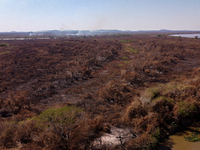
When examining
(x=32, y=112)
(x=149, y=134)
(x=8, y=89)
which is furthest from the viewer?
(x=8, y=89)

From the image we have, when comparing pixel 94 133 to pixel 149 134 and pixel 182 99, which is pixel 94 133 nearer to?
pixel 149 134

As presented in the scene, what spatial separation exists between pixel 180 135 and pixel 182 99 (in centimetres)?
276

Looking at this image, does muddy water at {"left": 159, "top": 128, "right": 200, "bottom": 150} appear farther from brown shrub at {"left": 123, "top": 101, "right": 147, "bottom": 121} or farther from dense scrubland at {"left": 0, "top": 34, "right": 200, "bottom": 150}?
brown shrub at {"left": 123, "top": 101, "right": 147, "bottom": 121}

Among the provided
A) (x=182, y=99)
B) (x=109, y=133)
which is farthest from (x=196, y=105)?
(x=109, y=133)

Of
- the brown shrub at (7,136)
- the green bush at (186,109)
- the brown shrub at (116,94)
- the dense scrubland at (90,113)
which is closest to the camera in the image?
the brown shrub at (7,136)

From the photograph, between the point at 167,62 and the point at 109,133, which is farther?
the point at 167,62

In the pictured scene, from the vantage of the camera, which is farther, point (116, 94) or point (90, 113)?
point (116, 94)

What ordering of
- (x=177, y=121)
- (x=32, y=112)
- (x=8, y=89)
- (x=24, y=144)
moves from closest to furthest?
(x=24, y=144) < (x=177, y=121) < (x=32, y=112) < (x=8, y=89)

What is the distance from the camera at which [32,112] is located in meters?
9.71

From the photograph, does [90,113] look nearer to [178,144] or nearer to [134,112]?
[134,112]

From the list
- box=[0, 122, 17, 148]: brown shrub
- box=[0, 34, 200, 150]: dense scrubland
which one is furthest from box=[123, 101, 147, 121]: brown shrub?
box=[0, 122, 17, 148]: brown shrub

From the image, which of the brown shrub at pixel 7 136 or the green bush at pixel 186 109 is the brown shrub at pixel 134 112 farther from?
the brown shrub at pixel 7 136

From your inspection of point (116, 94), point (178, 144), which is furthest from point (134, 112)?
point (116, 94)

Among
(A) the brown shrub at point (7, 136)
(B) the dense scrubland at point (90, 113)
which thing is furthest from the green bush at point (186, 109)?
(A) the brown shrub at point (7, 136)
